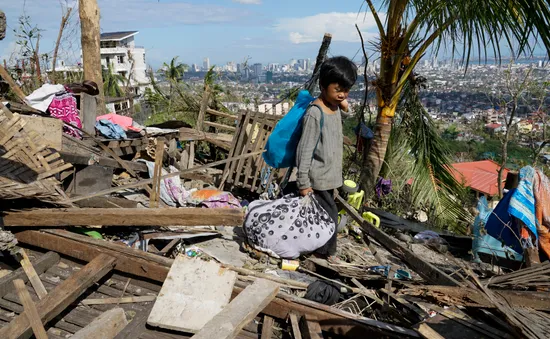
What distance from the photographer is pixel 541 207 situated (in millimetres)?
3617

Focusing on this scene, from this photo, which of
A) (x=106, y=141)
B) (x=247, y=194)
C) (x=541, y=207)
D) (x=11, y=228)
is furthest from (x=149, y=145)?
(x=541, y=207)

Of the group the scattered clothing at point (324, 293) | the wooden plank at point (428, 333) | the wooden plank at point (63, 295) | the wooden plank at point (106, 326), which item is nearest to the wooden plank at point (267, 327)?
the scattered clothing at point (324, 293)

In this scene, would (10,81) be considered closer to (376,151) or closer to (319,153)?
(319,153)

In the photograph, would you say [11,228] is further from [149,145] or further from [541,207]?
[541,207]

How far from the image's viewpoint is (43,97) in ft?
18.7

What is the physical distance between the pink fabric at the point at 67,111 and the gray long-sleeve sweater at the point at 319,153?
12.3ft

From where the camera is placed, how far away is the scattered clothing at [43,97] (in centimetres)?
564

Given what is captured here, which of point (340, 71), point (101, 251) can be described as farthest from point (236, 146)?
point (101, 251)

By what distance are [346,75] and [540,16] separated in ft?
7.64

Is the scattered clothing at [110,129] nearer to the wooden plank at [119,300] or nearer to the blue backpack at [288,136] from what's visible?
the blue backpack at [288,136]

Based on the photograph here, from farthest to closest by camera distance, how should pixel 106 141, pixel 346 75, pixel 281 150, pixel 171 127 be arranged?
pixel 171 127 → pixel 106 141 → pixel 281 150 → pixel 346 75

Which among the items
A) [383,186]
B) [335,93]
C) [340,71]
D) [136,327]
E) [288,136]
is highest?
[340,71]

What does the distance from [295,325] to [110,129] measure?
16.2 feet

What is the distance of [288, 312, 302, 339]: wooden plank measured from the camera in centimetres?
237
